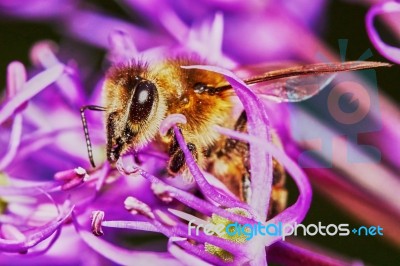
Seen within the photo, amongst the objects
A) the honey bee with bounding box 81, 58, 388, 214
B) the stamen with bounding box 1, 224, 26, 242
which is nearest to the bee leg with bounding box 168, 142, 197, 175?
the honey bee with bounding box 81, 58, 388, 214

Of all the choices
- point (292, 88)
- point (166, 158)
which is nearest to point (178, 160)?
point (166, 158)

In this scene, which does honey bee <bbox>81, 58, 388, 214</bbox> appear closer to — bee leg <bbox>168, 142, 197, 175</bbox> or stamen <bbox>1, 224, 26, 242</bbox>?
bee leg <bbox>168, 142, 197, 175</bbox>

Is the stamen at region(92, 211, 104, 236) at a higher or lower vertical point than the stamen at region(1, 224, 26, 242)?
higher

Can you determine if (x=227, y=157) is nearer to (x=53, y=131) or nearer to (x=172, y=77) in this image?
(x=172, y=77)

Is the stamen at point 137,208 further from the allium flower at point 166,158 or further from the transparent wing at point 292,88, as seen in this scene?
the transparent wing at point 292,88

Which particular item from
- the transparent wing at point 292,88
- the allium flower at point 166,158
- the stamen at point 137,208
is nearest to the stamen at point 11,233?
the allium flower at point 166,158

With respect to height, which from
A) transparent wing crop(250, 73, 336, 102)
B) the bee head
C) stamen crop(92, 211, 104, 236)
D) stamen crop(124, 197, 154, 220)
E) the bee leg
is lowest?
stamen crop(92, 211, 104, 236)
